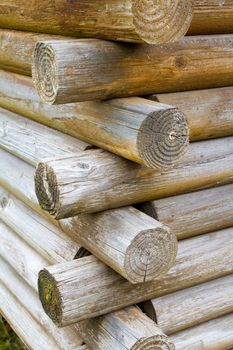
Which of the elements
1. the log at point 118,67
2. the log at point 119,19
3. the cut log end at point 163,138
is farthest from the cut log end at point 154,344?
the log at point 119,19

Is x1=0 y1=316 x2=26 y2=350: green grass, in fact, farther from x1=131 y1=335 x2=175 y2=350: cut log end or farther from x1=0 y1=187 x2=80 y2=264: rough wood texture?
x1=131 y1=335 x2=175 y2=350: cut log end

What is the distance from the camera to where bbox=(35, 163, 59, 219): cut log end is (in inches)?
103

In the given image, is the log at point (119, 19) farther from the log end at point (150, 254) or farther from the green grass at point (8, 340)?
the green grass at point (8, 340)

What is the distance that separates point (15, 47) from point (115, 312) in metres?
1.64

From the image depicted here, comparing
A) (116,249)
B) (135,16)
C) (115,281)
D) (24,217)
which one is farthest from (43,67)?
(24,217)

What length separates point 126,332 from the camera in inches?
109

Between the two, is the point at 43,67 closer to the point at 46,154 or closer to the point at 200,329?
the point at 46,154

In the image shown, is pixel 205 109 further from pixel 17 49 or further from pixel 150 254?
pixel 17 49

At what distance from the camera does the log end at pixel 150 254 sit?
2.60 metres

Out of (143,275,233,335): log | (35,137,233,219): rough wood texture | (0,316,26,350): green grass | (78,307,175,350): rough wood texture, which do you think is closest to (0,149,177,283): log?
(35,137,233,219): rough wood texture

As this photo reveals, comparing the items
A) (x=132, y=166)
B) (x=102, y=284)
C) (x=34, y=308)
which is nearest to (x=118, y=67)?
(x=132, y=166)

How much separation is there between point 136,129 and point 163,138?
12 cm

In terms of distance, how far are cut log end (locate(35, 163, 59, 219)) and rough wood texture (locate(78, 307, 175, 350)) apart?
63cm

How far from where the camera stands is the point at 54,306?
2834mm
